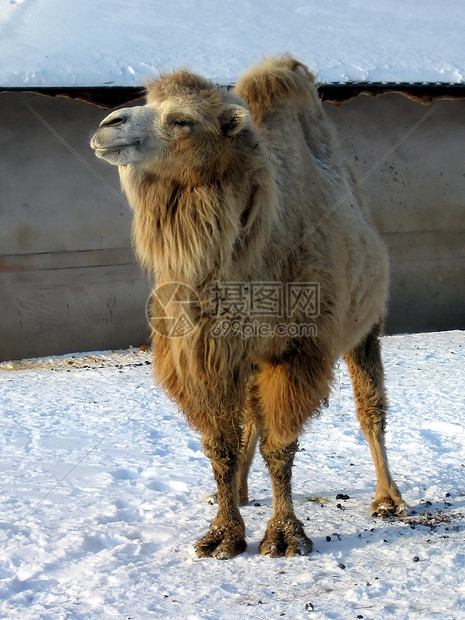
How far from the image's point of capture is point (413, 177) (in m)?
9.30

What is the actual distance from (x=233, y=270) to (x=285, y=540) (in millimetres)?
1293

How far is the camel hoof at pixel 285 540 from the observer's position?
366 cm

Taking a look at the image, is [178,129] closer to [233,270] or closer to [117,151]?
[117,151]

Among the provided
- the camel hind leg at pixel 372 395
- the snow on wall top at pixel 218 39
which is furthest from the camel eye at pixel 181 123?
the snow on wall top at pixel 218 39

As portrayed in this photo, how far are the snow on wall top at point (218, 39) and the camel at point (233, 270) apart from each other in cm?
390

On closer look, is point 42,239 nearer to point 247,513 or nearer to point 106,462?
point 106,462

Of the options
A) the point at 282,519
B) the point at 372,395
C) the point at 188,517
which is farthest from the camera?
the point at 372,395

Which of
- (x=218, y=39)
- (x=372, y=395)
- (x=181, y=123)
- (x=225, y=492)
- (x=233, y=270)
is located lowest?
(x=225, y=492)

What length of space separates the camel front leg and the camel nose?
1.46m

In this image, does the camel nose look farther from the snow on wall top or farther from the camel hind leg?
the snow on wall top

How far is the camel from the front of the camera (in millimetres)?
3416

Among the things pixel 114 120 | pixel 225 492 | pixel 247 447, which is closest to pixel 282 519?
pixel 225 492

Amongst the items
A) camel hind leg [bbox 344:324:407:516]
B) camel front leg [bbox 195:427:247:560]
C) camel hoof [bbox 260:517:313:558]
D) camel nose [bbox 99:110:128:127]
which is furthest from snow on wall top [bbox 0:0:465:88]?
camel hoof [bbox 260:517:313:558]

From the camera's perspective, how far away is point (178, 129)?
338 centimetres
